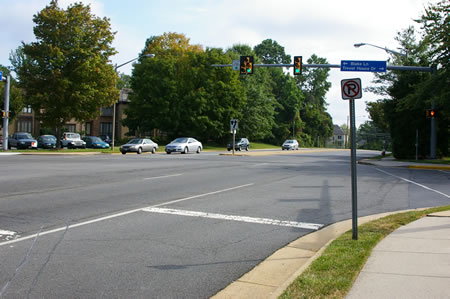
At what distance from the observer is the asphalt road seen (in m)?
4.58

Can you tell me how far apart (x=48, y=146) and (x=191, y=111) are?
19557 mm

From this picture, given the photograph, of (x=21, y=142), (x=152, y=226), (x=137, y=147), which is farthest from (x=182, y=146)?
(x=152, y=226)

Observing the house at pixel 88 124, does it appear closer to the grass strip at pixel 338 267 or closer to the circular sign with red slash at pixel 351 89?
the circular sign with red slash at pixel 351 89

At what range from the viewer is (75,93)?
3497 centimetres

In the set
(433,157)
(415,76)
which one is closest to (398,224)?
(433,157)

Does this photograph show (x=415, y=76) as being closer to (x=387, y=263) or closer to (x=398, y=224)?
(x=398, y=224)

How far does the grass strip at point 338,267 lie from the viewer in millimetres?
4117

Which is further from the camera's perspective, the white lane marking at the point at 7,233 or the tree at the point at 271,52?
the tree at the point at 271,52

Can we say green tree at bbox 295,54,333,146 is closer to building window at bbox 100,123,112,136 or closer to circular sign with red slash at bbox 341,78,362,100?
building window at bbox 100,123,112,136

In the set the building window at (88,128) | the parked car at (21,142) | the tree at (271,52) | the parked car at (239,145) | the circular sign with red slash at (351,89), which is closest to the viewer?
the circular sign with red slash at (351,89)

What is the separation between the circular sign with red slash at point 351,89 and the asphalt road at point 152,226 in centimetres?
241

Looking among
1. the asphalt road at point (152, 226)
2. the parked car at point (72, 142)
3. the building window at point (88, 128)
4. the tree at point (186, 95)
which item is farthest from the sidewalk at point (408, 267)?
the building window at point (88, 128)

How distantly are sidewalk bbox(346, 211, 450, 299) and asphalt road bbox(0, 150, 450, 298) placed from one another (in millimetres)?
1405

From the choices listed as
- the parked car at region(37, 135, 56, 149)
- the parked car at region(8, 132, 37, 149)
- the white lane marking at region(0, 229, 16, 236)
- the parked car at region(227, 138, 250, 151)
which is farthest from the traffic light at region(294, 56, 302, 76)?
the parked car at region(37, 135, 56, 149)
